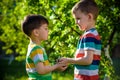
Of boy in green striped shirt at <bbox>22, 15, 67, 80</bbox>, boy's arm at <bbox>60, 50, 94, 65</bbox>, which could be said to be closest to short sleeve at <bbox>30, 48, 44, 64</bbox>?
boy in green striped shirt at <bbox>22, 15, 67, 80</bbox>

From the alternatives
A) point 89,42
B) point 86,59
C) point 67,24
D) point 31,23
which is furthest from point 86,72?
point 67,24

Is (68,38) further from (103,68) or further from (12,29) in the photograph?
(12,29)

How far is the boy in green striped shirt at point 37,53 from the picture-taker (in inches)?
167

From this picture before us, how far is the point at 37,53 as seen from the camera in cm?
426

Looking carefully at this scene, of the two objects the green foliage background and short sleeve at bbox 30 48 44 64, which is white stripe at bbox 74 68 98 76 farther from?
the green foliage background

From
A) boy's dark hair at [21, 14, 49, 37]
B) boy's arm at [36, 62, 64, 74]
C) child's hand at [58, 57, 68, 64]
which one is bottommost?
boy's arm at [36, 62, 64, 74]

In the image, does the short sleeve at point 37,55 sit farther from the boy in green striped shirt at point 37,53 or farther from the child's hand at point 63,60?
the child's hand at point 63,60

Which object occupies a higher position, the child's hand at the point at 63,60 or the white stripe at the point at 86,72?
the child's hand at the point at 63,60

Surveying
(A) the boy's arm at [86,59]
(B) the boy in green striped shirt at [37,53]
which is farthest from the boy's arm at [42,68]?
(A) the boy's arm at [86,59]

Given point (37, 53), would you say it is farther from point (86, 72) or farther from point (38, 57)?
point (86, 72)

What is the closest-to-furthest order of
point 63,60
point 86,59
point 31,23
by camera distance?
point 86,59
point 63,60
point 31,23

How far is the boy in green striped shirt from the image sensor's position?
4.23 metres

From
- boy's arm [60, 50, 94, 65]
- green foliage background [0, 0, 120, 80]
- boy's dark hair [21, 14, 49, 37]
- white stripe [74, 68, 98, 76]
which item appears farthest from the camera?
green foliage background [0, 0, 120, 80]

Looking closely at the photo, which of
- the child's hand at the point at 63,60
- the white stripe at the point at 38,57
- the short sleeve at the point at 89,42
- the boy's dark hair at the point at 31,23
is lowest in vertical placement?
the child's hand at the point at 63,60
